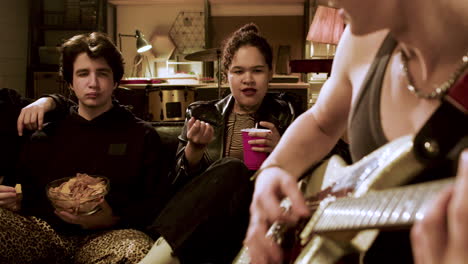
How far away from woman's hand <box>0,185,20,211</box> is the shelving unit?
425 cm

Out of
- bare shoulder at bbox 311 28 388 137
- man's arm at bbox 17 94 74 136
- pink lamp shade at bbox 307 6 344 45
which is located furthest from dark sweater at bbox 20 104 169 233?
pink lamp shade at bbox 307 6 344 45

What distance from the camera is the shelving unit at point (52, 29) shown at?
220 inches

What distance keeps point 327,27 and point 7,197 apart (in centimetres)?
320

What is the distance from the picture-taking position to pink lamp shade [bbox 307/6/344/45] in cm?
397

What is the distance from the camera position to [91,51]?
1.90 metres

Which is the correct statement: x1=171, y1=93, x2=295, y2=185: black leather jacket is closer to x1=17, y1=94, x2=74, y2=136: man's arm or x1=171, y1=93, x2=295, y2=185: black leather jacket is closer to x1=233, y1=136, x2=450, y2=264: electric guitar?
x1=17, y1=94, x2=74, y2=136: man's arm

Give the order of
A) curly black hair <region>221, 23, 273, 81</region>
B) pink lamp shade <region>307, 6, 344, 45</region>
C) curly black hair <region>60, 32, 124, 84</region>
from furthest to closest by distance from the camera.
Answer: pink lamp shade <region>307, 6, 344, 45</region>, curly black hair <region>221, 23, 273, 81</region>, curly black hair <region>60, 32, 124, 84</region>

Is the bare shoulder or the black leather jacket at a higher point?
the bare shoulder

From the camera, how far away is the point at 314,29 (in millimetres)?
4070

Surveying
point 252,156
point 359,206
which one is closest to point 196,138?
point 252,156

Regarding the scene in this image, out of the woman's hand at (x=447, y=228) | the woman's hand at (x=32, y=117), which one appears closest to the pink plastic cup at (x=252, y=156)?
the woman's hand at (x=32, y=117)

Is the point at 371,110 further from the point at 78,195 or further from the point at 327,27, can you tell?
Result: the point at 327,27

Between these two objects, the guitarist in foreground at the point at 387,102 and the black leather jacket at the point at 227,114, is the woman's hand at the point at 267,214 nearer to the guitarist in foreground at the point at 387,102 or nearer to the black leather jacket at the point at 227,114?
the guitarist in foreground at the point at 387,102

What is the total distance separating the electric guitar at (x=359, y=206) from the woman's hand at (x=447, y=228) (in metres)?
0.02
